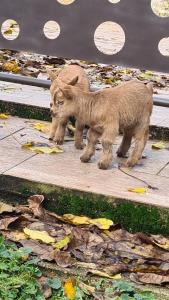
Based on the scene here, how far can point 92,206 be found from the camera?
4605 millimetres

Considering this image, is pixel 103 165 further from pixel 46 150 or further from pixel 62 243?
pixel 62 243

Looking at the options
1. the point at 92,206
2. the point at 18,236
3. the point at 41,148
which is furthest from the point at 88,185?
the point at 41,148

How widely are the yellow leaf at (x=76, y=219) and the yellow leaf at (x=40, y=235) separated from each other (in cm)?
24

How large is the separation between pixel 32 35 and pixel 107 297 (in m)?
2.80

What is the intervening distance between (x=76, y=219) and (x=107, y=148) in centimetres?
70

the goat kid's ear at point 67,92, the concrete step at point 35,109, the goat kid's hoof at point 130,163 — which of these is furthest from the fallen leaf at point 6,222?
the concrete step at point 35,109

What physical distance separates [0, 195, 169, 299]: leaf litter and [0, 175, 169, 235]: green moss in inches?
2.5

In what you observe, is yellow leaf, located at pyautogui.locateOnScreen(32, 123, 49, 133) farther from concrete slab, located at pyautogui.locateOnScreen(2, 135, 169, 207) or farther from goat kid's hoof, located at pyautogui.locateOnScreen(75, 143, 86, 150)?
concrete slab, located at pyautogui.locateOnScreen(2, 135, 169, 207)

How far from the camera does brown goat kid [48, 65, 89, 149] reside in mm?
5172

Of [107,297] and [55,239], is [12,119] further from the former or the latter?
[107,297]

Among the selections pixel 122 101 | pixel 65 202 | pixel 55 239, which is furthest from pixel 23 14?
pixel 55 239

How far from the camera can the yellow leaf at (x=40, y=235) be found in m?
4.23

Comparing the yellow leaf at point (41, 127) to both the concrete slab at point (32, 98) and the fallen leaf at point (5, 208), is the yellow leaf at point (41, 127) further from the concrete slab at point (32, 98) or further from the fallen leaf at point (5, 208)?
the fallen leaf at point (5, 208)

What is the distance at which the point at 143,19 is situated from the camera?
5422 millimetres
